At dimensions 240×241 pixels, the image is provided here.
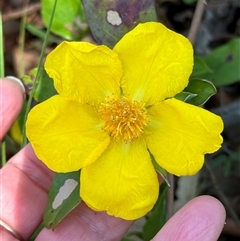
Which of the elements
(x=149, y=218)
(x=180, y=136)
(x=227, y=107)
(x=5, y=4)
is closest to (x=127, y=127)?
(x=180, y=136)

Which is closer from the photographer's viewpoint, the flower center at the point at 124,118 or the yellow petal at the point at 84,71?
the yellow petal at the point at 84,71

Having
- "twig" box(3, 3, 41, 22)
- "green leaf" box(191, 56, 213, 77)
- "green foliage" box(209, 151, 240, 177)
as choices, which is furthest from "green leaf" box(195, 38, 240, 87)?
"twig" box(3, 3, 41, 22)

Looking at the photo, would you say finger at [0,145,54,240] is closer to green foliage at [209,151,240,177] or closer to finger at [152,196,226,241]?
finger at [152,196,226,241]

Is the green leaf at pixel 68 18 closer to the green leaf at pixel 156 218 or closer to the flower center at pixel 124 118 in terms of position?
the flower center at pixel 124 118

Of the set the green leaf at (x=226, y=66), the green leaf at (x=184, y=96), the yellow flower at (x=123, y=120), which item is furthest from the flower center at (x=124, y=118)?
the green leaf at (x=226, y=66)

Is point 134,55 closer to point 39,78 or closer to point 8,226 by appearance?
point 39,78

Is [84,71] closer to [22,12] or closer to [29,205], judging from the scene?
[29,205]
